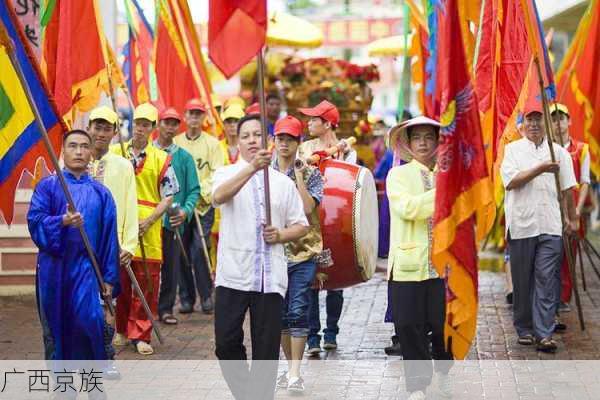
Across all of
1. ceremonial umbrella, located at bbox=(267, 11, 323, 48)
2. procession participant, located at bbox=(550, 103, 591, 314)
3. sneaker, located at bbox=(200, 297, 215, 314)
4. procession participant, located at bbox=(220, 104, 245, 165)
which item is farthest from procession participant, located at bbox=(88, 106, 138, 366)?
ceremonial umbrella, located at bbox=(267, 11, 323, 48)

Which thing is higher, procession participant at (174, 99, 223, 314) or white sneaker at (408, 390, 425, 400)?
procession participant at (174, 99, 223, 314)

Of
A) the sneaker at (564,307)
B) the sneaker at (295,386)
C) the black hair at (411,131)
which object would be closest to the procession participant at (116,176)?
the sneaker at (295,386)

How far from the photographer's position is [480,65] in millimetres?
10336

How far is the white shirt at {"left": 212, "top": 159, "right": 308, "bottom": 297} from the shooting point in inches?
284

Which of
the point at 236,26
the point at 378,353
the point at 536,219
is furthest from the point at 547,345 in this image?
the point at 236,26

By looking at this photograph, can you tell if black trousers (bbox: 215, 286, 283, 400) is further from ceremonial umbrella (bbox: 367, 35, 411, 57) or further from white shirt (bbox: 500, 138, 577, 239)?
ceremonial umbrella (bbox: 367, 35, 411, 57)

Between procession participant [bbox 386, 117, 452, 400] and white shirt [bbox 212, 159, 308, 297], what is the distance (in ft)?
3.36

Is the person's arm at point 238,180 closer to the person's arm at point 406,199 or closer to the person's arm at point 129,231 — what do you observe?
the person's arm at point 406,199

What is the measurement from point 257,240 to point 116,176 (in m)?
2.30

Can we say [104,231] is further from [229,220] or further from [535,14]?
[535,14]

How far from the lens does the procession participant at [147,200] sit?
10180 mm

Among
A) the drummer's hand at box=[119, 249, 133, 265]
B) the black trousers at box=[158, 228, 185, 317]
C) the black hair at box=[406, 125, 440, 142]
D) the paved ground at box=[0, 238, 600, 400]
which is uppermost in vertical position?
the black hair at box=[406, 125, 440, 142]

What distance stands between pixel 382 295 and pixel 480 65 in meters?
4.02

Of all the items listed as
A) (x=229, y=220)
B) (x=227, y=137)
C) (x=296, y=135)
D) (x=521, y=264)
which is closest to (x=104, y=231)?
(x=229, y=220)
